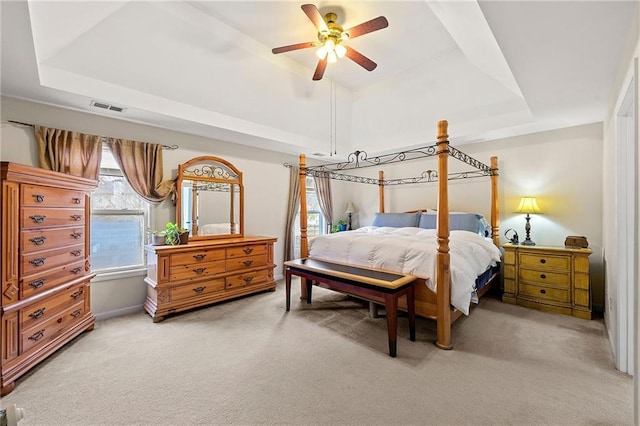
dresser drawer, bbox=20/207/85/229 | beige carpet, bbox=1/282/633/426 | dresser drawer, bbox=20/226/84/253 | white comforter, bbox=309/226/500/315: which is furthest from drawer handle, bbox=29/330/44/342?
white comforter, bbox=309/226/500/315

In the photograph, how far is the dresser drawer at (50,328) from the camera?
2119 millimetres

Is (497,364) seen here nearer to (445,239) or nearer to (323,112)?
(445,239)

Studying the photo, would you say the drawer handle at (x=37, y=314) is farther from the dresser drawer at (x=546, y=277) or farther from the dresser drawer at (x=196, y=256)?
the dresser drawer at (x=546, y=277)

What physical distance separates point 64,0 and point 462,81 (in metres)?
4.30

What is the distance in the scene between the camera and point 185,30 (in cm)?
279

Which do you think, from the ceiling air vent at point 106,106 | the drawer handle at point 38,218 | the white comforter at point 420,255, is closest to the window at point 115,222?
the ceiling air vent at point 106,106

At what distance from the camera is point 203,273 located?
3.52 meters

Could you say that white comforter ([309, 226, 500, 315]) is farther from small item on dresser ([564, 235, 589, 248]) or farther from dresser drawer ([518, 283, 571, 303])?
small item on dresser ([564, 235, 589, 248])

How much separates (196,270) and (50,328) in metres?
1.37

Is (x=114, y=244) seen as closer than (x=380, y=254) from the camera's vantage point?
No

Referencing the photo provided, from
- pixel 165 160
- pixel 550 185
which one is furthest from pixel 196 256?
pixel 550 185

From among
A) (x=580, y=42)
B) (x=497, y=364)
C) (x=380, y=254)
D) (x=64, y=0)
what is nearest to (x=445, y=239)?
(x=380, y=254)

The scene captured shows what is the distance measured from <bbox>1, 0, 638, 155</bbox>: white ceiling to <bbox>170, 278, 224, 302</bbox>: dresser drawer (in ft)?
6.84

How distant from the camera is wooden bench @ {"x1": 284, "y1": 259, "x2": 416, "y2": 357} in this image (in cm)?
241
